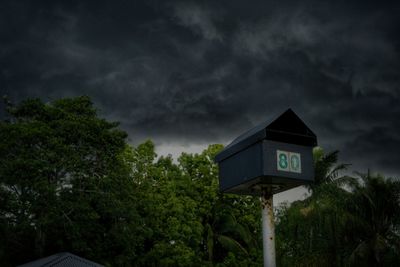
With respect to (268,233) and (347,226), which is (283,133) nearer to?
(268,233)

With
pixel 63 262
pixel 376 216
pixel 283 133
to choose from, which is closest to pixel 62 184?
pixel 63 262

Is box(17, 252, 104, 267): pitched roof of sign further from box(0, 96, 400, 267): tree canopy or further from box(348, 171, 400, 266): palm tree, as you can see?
box(348, 171, 400, 266): palm tree

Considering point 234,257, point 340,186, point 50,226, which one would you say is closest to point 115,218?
point 50,226

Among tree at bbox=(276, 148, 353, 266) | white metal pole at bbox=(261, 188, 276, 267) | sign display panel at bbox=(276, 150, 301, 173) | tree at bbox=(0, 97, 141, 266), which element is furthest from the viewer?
tree at bbox=(276, 148, 353, 266)

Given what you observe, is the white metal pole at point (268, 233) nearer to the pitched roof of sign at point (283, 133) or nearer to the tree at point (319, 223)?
the pitched roof of sign at point (283, 133)

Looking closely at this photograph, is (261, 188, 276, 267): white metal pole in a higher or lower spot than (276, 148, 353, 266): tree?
lower

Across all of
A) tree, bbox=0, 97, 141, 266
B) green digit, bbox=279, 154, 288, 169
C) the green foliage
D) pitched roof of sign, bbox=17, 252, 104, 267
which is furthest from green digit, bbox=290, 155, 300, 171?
the green foliage

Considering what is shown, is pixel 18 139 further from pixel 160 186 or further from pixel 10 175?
Result: pixel 160 186

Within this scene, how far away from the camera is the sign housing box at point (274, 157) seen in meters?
6.89

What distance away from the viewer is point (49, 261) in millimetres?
15242

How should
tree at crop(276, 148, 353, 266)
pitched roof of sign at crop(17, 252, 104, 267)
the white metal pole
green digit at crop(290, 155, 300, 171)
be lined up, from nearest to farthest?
the white metal pole < green digit at crop(290, 155, 300, 171) < pitched roof of sign at crop(17, 252, 104, 267) < tree at crop(276, 148, 353, 266)

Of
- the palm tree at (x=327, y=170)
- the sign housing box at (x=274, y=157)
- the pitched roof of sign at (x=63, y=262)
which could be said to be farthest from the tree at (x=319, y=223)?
the sign housing box at (x=274, y=157)

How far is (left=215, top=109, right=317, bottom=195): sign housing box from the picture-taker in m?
6.89

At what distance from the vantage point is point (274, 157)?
6914mm
